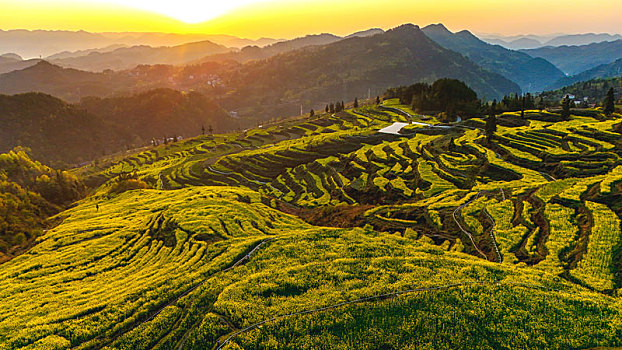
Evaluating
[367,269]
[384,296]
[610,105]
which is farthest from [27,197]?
[610,105]

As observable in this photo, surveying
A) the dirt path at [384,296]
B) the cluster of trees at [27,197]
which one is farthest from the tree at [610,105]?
the cluster of trees at [27,197]

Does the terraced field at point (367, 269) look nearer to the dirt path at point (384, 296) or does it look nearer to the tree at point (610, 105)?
the dirt path at point (384, 296)

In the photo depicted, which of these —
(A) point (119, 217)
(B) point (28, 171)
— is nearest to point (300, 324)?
(A) point (119, 217)

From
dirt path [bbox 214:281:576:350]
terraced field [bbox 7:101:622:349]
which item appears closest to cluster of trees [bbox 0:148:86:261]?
terraced field [bbox 7:101:622:349]

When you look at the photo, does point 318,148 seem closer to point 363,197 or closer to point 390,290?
point 363,197

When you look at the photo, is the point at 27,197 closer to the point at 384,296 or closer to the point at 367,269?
the point at 367,269

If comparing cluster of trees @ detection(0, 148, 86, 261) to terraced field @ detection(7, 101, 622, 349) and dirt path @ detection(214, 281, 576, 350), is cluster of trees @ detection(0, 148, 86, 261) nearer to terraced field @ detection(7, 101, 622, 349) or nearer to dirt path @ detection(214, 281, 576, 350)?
terraced field @ detection(7, 101, 622, 349)
